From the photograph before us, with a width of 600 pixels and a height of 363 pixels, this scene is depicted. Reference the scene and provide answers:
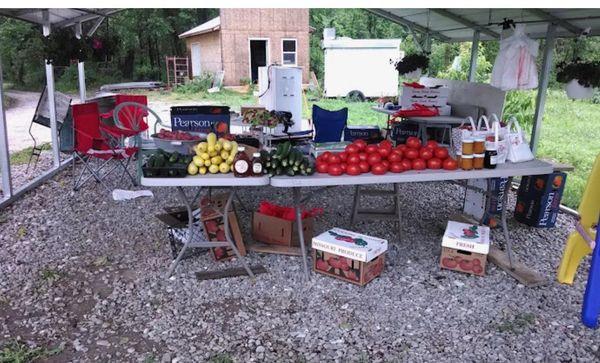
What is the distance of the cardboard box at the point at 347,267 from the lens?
3555mm

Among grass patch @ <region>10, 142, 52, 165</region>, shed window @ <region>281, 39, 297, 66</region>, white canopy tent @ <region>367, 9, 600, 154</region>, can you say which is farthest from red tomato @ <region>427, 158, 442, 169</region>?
shed window @ <region>281, 39, 297, 66</region>

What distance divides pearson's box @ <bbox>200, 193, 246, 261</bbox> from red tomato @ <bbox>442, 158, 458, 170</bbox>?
5.50 feet

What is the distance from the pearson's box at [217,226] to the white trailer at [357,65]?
537 inches

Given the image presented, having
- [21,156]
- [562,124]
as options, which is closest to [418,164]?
[21,156]

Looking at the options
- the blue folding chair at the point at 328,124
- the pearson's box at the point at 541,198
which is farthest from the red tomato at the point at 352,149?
the blue folding chair at the point at 328,124

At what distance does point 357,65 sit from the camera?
56.2 ft

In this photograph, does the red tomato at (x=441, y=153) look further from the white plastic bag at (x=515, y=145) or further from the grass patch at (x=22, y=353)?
the grass patch at (x=22, y=353)

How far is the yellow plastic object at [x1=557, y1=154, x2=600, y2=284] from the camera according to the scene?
9.61 feet

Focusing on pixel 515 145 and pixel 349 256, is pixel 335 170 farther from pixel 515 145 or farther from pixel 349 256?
pixel 515 145

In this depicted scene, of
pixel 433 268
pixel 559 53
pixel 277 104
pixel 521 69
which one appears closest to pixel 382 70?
pixel 559 53

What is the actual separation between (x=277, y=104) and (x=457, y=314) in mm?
7971

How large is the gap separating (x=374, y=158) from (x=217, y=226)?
1.35m

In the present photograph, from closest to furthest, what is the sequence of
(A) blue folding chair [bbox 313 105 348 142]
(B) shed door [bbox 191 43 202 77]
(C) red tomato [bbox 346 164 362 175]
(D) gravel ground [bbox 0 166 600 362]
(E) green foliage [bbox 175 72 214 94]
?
(D) gravel ground [bbox 0 166 600 362]
(C) red tomato [bbox 346 164 362 175]
(A) blue folding chair [bbox 313 105 348 142]
(E) green foliage [bbox 175 72 214 94]
(B) shed door [bbox 191 43 202 77]

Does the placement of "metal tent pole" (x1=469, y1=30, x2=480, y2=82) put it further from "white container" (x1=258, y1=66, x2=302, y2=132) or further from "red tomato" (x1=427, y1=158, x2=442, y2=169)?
"red tomato" (x1=427, y1=158, x2=442, y2=169)
